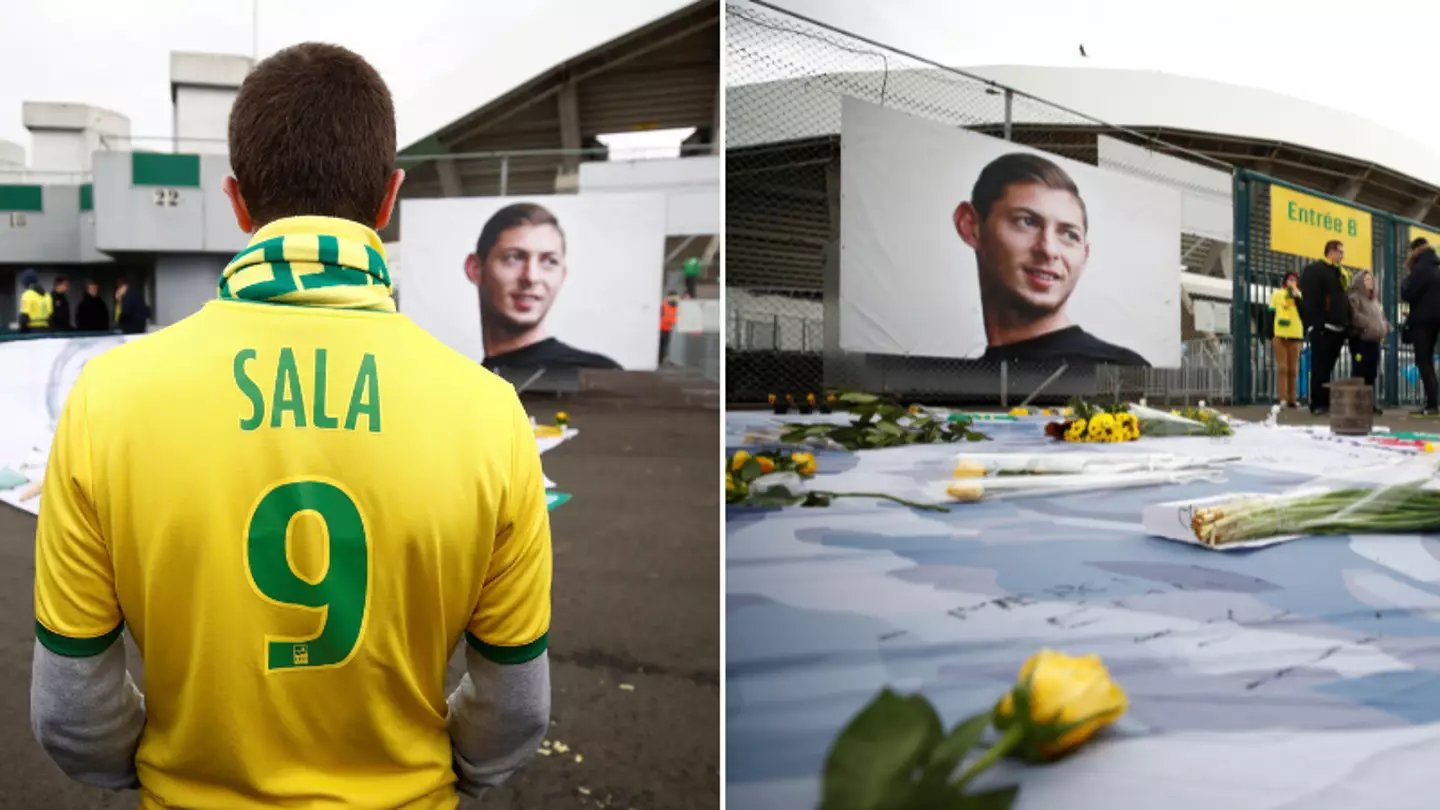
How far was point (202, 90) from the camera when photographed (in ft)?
4.81

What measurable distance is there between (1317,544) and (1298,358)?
2.23ft

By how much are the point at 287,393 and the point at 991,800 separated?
1.23 ft

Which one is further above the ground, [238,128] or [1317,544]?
[238,128]

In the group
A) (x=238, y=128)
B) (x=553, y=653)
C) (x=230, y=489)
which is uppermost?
(x=238, y=128)

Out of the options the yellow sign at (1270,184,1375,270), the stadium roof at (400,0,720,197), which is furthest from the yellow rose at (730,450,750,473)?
the stadium roof at (400,0,720,197)

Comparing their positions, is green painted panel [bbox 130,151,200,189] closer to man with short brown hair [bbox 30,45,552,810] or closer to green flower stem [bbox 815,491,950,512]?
green flower stem [bbox 815,491,950,512]

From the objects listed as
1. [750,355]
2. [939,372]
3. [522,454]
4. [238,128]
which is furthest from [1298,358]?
[238,128]

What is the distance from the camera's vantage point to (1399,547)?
77cm

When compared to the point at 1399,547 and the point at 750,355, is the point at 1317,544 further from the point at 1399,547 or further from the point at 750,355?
the point at 750,355

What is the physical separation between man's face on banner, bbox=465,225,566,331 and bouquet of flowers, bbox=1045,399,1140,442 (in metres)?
4.12

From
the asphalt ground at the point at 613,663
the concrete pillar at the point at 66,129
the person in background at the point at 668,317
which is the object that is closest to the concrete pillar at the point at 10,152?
the concrete pillar at the point at 66,129

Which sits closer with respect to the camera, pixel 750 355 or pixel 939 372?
pixel 750 355

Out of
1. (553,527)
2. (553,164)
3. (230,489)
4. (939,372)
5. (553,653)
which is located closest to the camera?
(230,489)

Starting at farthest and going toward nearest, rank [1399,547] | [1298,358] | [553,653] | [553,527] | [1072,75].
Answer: [553,527] < [1298,358] < [553,653] < [1072,75] < [1399,547]
